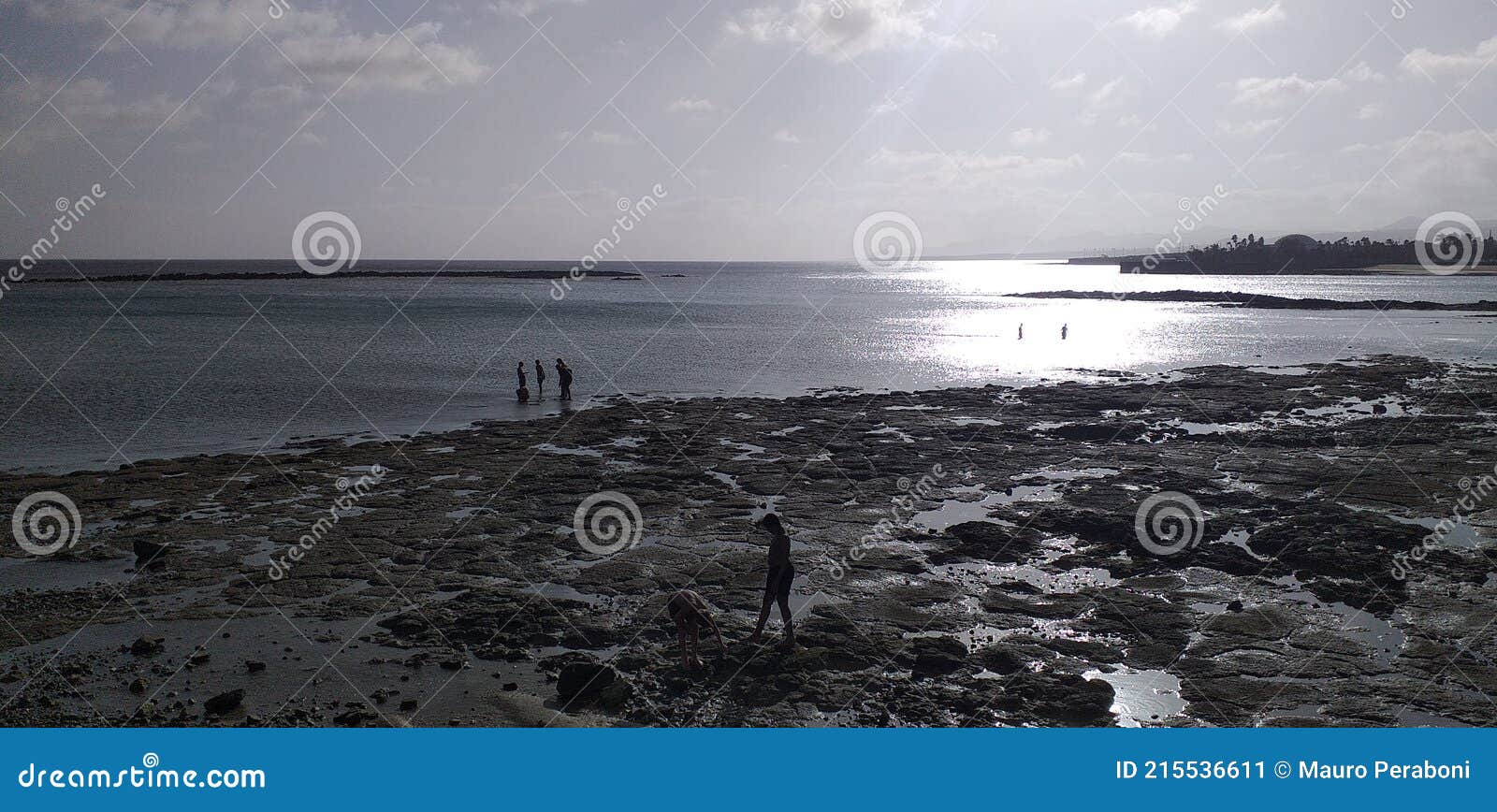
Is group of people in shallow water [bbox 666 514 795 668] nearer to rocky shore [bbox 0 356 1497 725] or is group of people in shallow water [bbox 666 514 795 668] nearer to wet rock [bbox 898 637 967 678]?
rocky shore [bbox 0 356 1497 725]

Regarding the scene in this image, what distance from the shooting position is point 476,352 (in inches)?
2130

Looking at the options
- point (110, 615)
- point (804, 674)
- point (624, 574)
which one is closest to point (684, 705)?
point (804, 674)

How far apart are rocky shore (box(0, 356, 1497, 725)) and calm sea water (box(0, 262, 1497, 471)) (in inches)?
328

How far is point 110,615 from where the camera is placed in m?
12.4

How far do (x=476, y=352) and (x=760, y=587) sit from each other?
145 feet

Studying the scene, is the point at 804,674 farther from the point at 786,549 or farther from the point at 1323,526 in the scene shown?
the point at 1323,526

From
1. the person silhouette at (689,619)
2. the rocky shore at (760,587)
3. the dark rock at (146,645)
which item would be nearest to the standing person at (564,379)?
the rocky shore at (760,587)

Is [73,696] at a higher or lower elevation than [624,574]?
lower

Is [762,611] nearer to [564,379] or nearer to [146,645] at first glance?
[146,645]

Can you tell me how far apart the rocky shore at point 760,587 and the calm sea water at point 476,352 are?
328 inches

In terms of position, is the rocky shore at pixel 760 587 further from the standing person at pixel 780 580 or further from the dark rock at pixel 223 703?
the standing person at pixel 780 580

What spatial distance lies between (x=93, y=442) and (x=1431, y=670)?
102ft

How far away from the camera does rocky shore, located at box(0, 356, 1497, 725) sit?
9.99 meters

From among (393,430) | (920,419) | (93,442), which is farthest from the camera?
(920,419)
